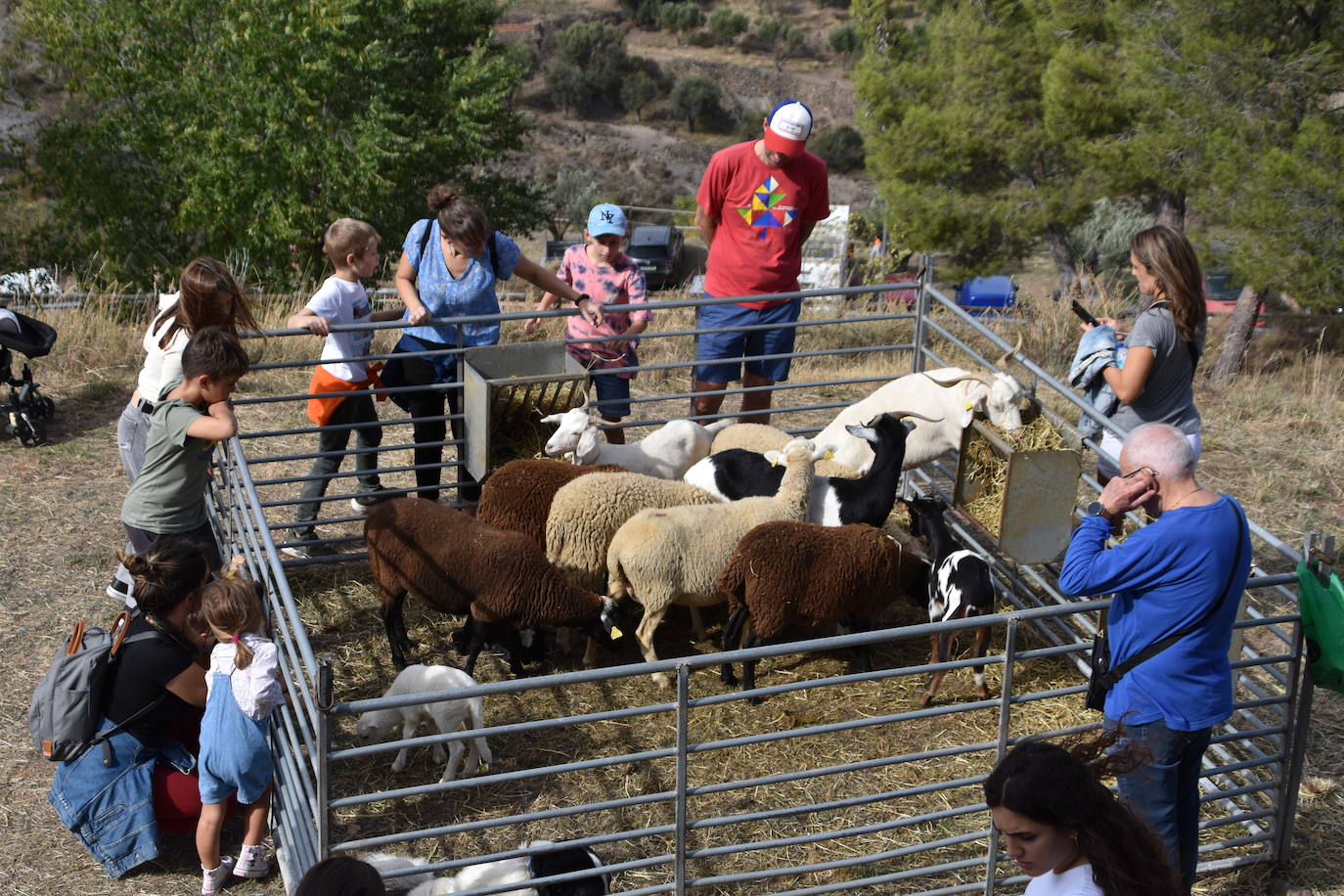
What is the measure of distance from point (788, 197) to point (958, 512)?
7.43ft

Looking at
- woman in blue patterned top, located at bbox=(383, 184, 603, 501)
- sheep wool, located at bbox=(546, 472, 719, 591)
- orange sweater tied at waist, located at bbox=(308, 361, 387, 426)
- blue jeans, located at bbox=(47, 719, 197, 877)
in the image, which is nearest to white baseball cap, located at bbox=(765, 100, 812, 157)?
woman in blue patterned top, located at bbox=(383, 184, 603, 501)

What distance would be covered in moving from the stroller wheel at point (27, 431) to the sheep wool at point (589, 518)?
469 cm

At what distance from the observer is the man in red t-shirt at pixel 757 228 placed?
7477mm

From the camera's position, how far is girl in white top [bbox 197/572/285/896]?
14.3 feet

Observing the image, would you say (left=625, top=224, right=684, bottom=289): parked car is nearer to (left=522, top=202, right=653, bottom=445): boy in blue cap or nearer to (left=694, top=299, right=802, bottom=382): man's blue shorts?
(left=694, top=299, right=802, bottom=382): man's blue shorts

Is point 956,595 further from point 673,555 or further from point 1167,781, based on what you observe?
point 1167,781

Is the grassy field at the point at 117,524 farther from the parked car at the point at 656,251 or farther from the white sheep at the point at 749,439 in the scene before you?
the parked car at the point at 656,251

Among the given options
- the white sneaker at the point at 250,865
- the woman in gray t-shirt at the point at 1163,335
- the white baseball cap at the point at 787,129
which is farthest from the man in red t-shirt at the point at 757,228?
the white sneaker at the point at 250,865

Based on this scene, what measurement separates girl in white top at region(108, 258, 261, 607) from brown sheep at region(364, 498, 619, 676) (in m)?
1.20

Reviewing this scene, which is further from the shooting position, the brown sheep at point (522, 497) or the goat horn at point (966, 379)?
the goat horn at point (966, 379)

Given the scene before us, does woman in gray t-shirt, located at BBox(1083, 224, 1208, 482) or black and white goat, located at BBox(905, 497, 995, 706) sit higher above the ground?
woman in gray t-shirt, located at BBox(1083, 224, 1208, 482)

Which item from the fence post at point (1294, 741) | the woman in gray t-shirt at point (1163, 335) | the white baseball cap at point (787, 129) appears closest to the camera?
the fence post at point (1294, 741)

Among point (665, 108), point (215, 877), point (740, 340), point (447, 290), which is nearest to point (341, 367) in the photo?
point (447, 290)

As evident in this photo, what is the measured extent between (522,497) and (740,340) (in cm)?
211
